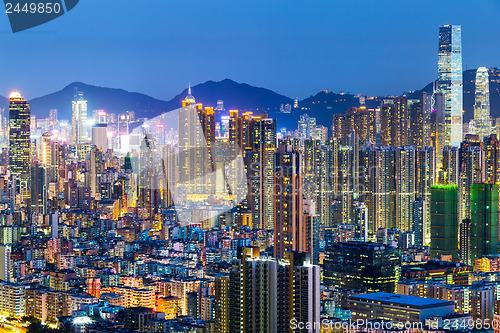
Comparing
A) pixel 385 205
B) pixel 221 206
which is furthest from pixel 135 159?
pixel 385 205

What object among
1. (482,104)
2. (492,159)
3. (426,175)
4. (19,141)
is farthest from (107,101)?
(482,104)

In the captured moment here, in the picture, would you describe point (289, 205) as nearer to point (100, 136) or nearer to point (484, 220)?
point (484, 220)

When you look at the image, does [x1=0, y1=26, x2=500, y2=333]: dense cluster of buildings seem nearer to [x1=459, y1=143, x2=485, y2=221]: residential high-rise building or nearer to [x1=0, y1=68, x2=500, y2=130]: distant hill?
[x1=459, y1=143, x2=485, y2=221]: residential high-rise building

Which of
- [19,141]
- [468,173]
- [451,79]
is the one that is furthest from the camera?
[19,141]

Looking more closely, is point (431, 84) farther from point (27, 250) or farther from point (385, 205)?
point (27, 250)

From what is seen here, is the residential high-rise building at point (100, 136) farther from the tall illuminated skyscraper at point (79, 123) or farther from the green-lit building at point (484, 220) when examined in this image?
the green-lit building at point (484, 220)

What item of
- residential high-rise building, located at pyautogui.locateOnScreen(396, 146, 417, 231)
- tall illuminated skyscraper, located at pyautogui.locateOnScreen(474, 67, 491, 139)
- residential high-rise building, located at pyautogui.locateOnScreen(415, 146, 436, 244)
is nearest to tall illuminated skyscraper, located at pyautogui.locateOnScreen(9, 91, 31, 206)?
residential high-rise building, located at pyautogui.locateOnScreen(396, 146, 417, 231)
